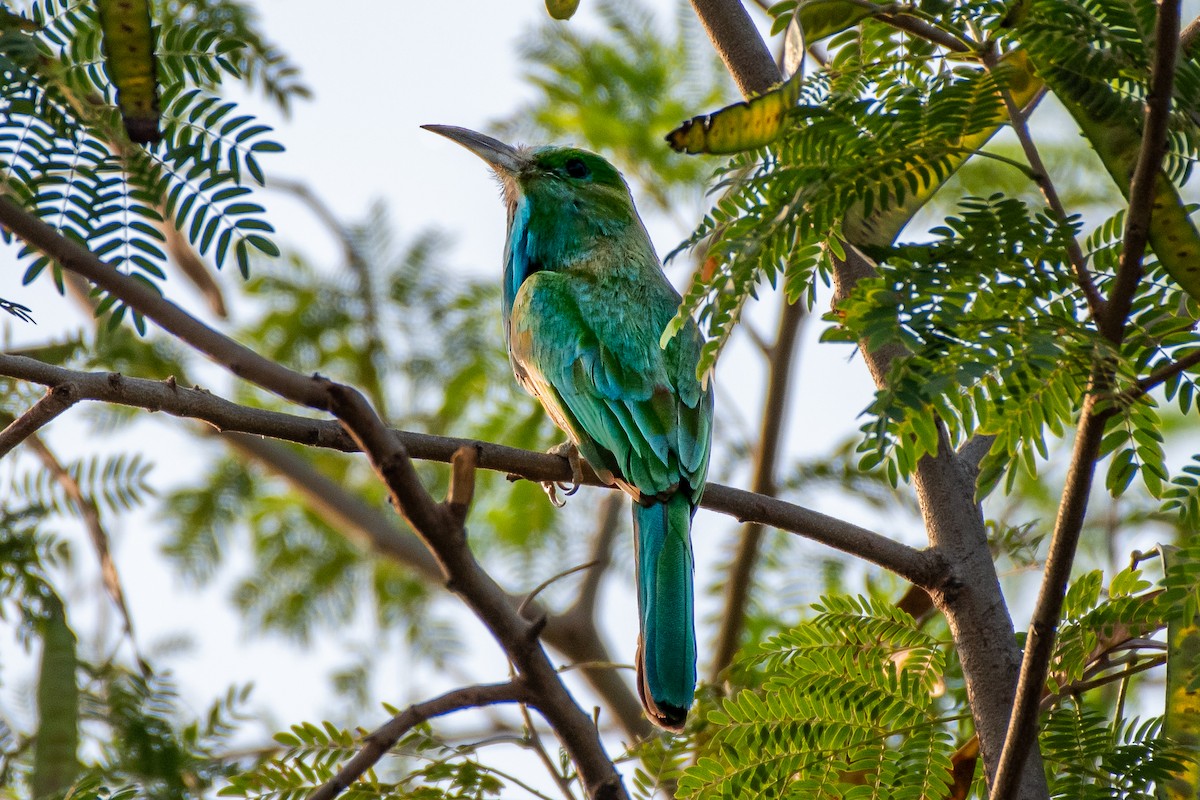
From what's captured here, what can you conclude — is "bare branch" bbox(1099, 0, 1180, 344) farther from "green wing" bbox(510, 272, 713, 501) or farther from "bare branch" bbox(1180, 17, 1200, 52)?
"green wing" bbox(510, 272, 713, 501)

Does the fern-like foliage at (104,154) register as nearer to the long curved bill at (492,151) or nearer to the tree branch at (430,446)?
the tree branch at (430,446)

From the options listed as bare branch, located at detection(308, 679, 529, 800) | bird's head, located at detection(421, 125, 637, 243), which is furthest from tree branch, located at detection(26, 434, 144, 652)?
bird's head, located at detection(421, 125, 637, 243)

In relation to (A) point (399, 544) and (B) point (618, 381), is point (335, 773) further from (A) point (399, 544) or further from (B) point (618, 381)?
(A) point (399, 544)

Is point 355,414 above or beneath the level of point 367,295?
beneath

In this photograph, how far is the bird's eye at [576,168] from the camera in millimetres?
5320

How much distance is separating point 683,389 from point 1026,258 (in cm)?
178

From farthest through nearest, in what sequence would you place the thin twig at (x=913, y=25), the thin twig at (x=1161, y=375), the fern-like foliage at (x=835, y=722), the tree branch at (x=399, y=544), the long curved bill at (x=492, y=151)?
the tree branch at (x=399, y=544), the long curved bill at (x=492, y=151), the fern-like foliage at (x=835, y=722), the thin twig at (x=913, y=25), the thin twig at (x=1161, y=375)

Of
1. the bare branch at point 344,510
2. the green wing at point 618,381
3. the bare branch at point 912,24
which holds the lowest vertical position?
the bare branch at point 912,24

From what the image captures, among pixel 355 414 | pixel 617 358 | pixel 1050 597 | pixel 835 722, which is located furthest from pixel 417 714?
pixel 617 358

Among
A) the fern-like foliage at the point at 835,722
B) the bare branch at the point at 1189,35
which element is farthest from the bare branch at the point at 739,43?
the fern-like foliage at the point at 835,722

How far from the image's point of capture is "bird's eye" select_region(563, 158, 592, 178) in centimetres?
532

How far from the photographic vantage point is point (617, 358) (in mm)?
4109

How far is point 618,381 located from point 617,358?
0.42ft

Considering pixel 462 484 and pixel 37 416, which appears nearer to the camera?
pixel 462 484
